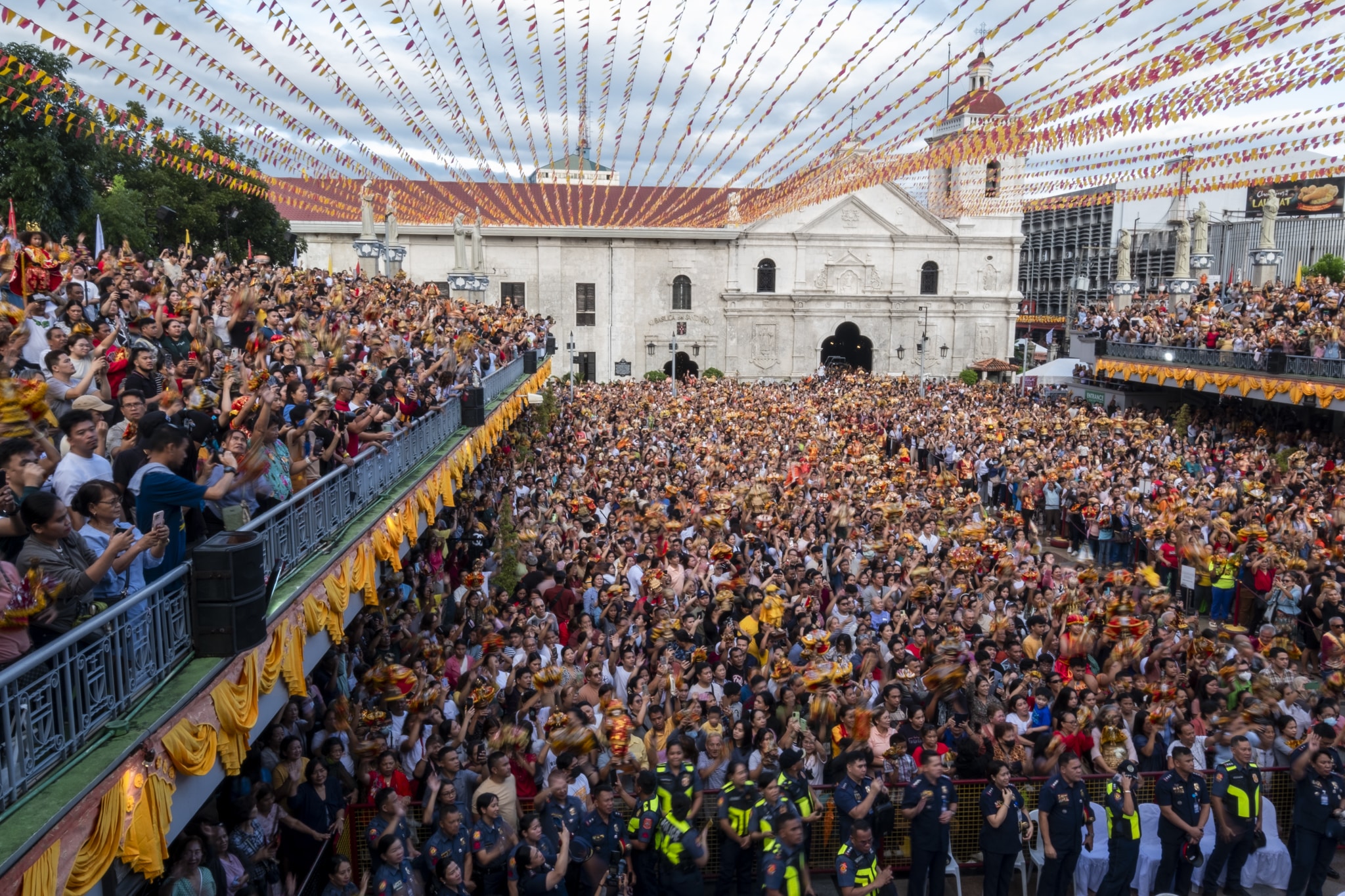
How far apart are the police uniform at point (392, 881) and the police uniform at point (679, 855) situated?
1941 millimetres

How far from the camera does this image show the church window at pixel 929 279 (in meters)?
59.7

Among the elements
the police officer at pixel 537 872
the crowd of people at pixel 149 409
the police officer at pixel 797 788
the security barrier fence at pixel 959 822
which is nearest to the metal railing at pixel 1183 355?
the security barrier fence at pixel 959 822

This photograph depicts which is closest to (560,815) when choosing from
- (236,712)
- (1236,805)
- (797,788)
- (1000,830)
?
(797,788)

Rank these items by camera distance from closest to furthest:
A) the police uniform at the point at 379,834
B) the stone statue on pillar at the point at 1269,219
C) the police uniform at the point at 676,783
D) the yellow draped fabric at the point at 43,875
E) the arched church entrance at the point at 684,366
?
Result: the yellow draped fabric at the point at 43,875, the police uniform at the point at 379,834, the police uniform at the point at 676,783, the stone statue on pillar at the point at 1269,219, the arched church entrance at the point at 684,366

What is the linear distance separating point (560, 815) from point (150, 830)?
10.6ft

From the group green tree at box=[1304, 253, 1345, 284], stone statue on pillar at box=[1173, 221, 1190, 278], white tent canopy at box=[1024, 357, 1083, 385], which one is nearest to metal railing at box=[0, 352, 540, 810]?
white tent canopy at box=[1024, 357, 1083, 385]

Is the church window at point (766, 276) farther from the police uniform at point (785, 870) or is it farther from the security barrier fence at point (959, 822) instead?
the police uniform at point (785, 870)

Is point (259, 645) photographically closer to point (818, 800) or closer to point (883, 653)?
point (818, 800)

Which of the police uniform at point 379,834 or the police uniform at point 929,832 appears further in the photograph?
the police uniform at point 929,832

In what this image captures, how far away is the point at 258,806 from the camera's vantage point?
7.11 m

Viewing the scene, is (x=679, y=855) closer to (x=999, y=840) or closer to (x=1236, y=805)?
(x=999, y=840)

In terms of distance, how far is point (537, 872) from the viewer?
23.9 feet

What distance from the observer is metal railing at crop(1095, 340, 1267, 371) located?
1086 inches

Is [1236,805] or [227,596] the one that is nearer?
[227,596]
